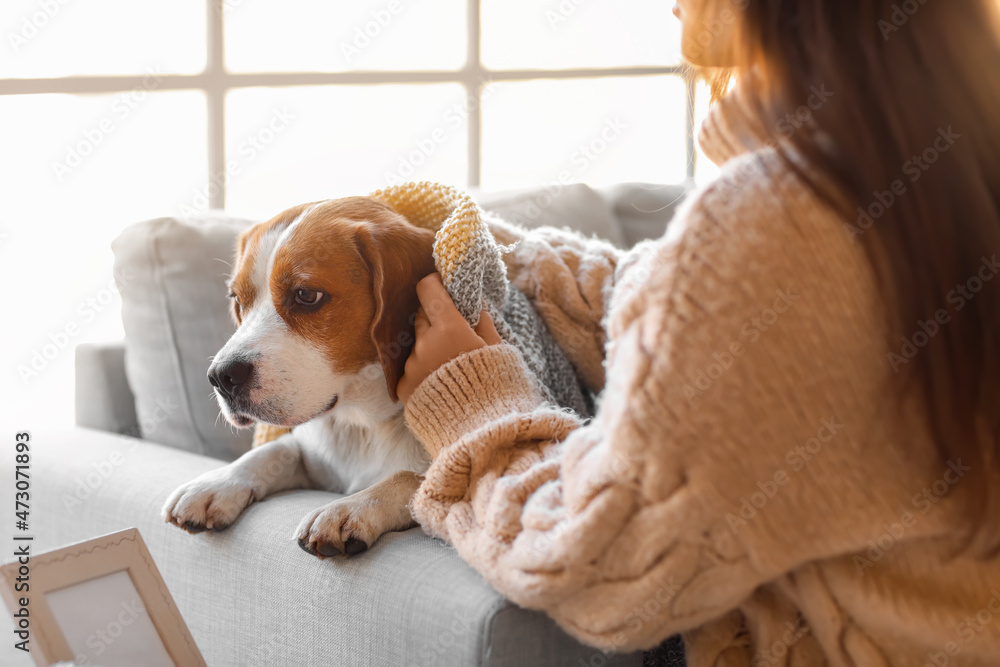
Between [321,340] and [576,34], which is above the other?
[576,34]

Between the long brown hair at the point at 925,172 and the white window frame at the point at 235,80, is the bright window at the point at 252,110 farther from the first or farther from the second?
the long brown hair at the point at 925,172

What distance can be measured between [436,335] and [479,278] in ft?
0.32

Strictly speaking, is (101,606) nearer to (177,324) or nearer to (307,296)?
(307,296)

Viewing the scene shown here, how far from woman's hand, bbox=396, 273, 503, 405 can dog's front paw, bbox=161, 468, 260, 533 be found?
0.27 metres

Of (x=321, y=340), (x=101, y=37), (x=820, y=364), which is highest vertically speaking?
(x=101, y=37)

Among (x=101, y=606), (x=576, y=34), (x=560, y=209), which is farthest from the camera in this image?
(x=576, y=34)

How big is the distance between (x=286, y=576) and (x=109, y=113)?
1.76m

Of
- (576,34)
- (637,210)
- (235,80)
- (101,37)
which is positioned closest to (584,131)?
(576,34)

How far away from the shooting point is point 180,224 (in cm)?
168

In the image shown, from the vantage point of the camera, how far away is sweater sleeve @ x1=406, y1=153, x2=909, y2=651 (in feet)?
2.32

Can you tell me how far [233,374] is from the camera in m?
1.15

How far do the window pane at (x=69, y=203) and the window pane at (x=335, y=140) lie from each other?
156 mm

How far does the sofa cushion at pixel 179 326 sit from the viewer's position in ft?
Result: 5.35

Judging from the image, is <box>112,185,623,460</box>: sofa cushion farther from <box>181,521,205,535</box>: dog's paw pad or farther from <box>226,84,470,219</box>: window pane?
<box>226,84,470,219</box>: window pane
